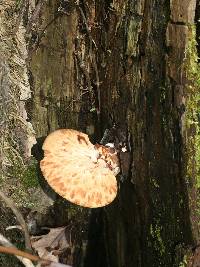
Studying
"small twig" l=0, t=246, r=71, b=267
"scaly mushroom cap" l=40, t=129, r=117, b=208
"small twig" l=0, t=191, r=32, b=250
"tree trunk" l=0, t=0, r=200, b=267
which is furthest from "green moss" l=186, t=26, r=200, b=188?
"small twig" l=0, t=191, r=32, b=250

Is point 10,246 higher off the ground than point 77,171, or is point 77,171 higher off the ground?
point 77,171

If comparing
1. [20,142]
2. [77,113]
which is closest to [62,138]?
[77,113]

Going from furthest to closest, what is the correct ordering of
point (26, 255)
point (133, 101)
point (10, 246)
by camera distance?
point (10, 246) < point (133, 101) < point (26, 255)

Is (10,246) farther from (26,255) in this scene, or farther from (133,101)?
(133,101)

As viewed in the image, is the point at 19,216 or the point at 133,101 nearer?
the point at 133,101

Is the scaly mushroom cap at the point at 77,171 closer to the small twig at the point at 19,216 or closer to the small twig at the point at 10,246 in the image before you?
the small twig at the point at 19,216

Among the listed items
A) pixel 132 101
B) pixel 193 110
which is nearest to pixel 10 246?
pixel 132 101

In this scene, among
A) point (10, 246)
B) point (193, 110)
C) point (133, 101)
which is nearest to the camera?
point (193, 110)
